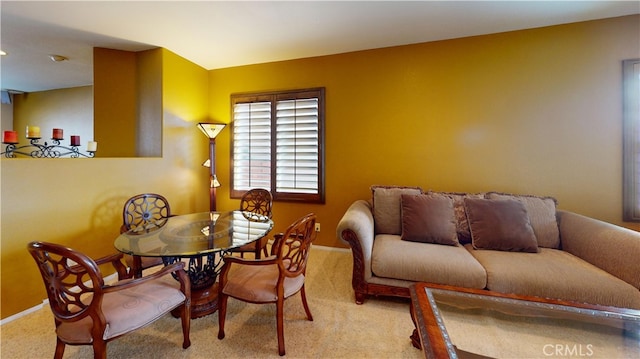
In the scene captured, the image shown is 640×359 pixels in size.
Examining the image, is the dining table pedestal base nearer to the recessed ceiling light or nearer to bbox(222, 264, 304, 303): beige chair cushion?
bbox(222, 264, 304, 303): beige chair cushion

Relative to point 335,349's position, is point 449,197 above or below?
above

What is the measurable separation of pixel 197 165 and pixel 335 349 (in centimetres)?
307

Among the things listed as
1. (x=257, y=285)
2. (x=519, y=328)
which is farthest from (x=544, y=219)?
(x=257, y=285)

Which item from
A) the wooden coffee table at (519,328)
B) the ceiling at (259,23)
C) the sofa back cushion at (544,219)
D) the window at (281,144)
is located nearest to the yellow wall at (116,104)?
the ceiling at (259,23)

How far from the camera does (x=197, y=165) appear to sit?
3594mm

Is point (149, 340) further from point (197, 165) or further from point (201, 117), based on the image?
point (201, 117)

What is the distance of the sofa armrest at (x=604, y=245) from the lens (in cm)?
164

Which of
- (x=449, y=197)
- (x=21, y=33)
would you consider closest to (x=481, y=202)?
(x=449, y=197)

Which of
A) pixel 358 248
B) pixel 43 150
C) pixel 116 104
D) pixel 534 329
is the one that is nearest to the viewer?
pixel 534 329

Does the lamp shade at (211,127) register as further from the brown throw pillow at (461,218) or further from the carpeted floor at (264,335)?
the brown throw pillow at (461,218)

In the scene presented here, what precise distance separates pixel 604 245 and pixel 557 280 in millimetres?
572

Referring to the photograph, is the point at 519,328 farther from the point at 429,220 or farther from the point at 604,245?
the point at 604,245

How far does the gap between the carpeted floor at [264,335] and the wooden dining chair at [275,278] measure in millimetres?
150

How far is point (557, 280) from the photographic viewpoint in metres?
1.67
